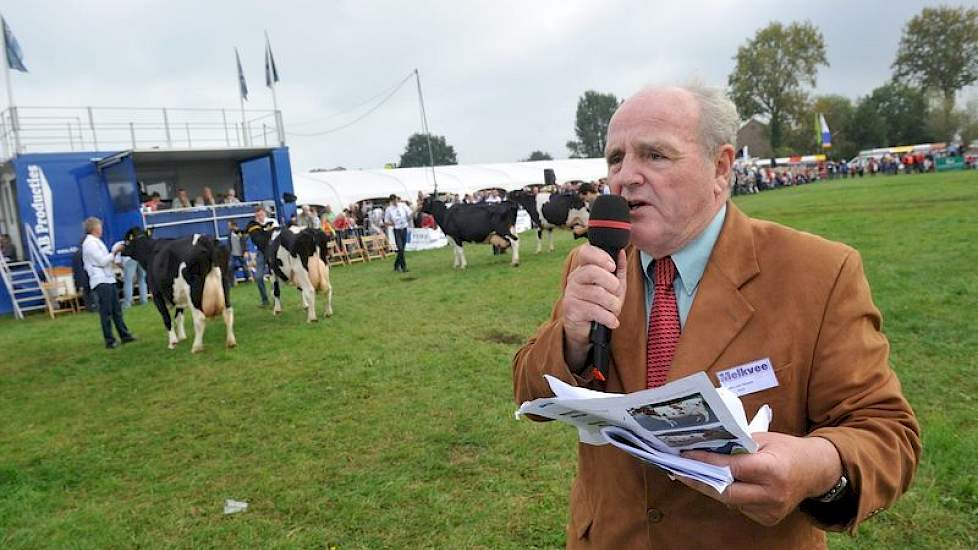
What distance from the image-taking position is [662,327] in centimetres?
171

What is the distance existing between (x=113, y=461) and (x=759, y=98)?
253ft

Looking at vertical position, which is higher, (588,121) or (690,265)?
(588,121)

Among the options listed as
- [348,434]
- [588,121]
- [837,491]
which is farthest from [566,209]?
[588,121]

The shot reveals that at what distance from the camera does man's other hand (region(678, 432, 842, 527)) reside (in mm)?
1252

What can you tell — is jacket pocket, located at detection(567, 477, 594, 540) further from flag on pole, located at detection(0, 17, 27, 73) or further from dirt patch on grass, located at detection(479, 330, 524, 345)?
flag on pole, located at detection(0, 17, 27, 73)

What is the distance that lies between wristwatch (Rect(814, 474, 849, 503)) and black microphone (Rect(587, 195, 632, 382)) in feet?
1.78

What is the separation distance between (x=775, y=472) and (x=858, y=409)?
0.37 metres

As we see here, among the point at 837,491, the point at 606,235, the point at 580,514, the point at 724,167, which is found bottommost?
the point at 580,514

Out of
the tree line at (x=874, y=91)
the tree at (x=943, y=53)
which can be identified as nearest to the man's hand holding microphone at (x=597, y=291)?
the tree line at (x=874, y=91)

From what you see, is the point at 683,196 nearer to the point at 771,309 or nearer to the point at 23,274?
the point at 771,309

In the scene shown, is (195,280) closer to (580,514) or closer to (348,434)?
(348,434)

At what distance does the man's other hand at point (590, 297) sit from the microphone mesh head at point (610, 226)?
0.13 ft

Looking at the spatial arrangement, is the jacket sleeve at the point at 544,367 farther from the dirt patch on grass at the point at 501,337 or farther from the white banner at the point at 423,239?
the white banner at the point at 423,239

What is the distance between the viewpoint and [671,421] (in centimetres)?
123
